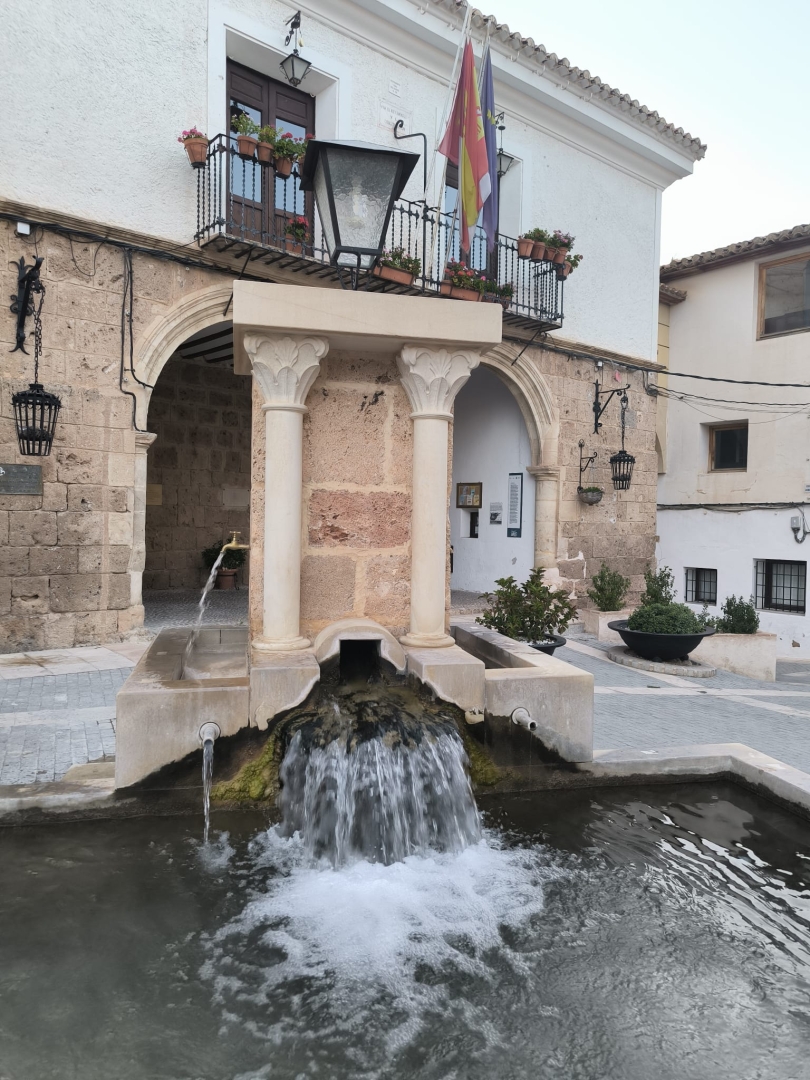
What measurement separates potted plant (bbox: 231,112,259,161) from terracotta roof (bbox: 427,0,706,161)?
3.04 meters

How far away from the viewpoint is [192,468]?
38.6 feet

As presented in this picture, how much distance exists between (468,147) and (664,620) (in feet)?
16.7

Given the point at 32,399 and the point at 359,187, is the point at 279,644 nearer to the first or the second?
the point at 359,187

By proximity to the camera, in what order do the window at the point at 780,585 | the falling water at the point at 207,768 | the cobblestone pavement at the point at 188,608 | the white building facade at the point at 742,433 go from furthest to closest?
the white building facade at the point at 742,433
the window at the point at 780,585
the cobblestone pavement at the point at 188,608
the falling water at the point at 207,768

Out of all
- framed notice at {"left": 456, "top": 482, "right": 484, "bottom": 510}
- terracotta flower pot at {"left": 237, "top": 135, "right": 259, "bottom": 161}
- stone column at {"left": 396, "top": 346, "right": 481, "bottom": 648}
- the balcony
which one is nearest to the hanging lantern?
framed notice at {"left": 456, "top": 482, "right": 484, "bottom": 510}

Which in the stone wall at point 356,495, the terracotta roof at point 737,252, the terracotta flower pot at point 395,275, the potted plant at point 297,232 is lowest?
the stone wall at point 356,495

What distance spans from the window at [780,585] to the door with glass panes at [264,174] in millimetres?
9968

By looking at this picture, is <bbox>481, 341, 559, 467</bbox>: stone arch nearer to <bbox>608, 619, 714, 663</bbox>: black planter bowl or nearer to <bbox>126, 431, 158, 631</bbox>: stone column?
<bbox>608, 619, 714, 663</bbox>: black planter bowl

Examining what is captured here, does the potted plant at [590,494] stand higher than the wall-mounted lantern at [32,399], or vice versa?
the wall-mounted lantern at [32,399]

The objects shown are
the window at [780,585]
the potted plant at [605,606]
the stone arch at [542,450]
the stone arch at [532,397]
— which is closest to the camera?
the potted plant at [605,606]

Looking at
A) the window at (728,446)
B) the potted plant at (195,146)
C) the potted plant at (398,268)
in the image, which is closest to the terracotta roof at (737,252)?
the window at (728,446)

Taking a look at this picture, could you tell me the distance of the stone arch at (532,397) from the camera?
36.4 feet

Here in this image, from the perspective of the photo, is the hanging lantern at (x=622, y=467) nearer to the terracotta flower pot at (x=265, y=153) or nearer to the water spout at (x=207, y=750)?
the terracotta flower pot at (x=265, y=153)

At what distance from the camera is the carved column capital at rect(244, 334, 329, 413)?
346 cm
